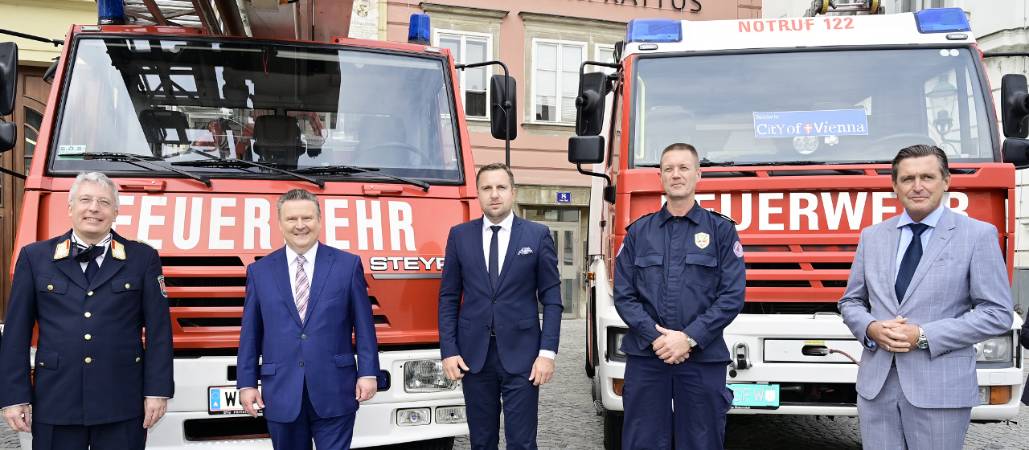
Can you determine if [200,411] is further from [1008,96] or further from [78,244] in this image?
[1008,96]

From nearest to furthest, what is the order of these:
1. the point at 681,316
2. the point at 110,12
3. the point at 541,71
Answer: the point at 681,316, the point at 110,12, the point at 541,71

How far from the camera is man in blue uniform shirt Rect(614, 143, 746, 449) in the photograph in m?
3.65

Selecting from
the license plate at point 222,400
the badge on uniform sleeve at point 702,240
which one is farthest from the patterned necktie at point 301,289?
the badge on uniform sleeve at point 702,240

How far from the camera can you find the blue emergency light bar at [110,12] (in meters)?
4.71

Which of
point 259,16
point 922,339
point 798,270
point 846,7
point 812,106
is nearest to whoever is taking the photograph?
point 922,339

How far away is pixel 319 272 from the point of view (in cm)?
348

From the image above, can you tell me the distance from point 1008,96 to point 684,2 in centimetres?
1274

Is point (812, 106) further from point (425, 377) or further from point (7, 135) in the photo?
point (7, 135)

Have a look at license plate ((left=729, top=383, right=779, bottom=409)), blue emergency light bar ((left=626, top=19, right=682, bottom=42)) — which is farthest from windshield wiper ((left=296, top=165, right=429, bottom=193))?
license plate ((left=729, top=383, right=779, bottom=409))

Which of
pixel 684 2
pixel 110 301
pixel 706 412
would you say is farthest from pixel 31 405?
pixel 684 2

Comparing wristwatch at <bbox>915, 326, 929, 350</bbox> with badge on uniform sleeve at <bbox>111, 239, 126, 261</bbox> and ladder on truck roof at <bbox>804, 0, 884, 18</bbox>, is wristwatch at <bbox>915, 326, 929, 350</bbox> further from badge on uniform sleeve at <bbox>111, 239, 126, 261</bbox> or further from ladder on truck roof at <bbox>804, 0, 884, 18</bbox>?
ladder on truck roof at <bbox>804, 0, 884, 18</bbox>

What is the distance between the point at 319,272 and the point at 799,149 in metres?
2.90

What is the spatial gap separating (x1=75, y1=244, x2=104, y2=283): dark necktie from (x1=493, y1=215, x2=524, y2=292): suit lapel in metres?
1.70

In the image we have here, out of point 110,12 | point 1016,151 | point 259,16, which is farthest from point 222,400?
point 1016,151
